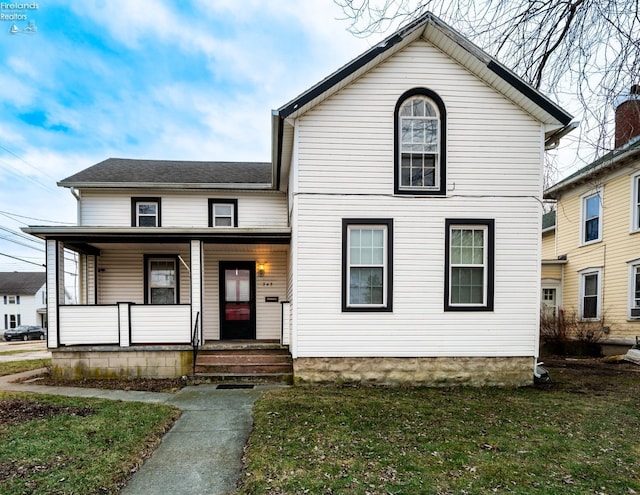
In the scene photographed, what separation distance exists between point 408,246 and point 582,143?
11.0 feet

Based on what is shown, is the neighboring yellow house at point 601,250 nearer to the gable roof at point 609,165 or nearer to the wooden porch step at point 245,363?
the gable roof at point 609,165

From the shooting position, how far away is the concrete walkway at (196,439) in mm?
3541

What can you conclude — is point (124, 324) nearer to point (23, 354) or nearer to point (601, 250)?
point (23, 354)

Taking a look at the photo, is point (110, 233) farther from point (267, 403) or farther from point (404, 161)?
point (404, 161)

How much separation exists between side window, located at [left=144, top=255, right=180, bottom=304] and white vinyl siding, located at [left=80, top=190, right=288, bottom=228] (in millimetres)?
1104

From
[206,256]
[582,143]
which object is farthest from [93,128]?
[582,143]

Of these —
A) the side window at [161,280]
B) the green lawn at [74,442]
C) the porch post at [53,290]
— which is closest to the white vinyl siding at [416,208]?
the green lawn at [74,442]

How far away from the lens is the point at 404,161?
7.66 m

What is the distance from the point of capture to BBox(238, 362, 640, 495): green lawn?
3504 millimetres

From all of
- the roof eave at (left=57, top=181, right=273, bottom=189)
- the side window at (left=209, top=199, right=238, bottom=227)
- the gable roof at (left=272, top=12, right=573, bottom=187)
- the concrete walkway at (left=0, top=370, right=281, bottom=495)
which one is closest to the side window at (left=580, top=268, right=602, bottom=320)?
the gable roof at (left=272, top=12, right=573, bottom=187)

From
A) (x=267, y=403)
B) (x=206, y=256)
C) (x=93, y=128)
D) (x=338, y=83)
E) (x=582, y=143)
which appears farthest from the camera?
(x=93, y=128)

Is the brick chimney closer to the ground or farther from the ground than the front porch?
farther from the ground

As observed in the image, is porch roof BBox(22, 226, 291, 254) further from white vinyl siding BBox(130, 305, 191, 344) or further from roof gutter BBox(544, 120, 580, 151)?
roof gutter BBox(544, 120, 580, 151)

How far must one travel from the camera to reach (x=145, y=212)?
10844 millimetres
